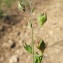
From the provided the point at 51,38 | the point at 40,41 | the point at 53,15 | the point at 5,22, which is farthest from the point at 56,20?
the point at 40,41

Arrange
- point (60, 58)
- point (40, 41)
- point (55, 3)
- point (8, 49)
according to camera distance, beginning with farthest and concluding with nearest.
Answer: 1. point (55, 3)
2. point (8, 49)
3. point (60, 58)
4. point (40, 41)

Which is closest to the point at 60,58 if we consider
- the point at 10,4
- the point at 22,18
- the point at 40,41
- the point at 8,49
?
the point at 8,49

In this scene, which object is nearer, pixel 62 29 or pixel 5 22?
pixel 62 29

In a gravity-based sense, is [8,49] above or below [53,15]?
below

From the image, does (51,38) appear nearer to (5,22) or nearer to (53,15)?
(53,15)

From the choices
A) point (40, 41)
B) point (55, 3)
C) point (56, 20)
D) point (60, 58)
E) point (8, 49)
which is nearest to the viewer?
point (40, 41)

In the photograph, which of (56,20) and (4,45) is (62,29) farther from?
(4,45)

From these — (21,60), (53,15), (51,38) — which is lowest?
(21,60)
